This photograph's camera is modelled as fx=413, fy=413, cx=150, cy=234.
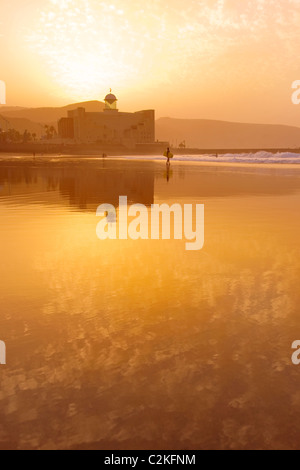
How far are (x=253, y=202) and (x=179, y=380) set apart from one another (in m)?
12.8

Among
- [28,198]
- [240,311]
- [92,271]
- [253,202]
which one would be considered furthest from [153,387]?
[28,198]

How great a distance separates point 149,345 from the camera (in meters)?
3.92

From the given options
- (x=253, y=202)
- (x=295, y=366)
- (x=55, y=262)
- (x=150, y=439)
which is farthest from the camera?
(x=253, y=202)

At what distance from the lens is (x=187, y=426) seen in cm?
277

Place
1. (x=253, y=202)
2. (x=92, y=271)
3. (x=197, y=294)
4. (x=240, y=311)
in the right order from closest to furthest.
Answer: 1. (x=240, y=311)
2. (x=197, y=294)
3. (x=92, y=271)
4. (x=253, y=202)

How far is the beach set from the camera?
9.08 ft

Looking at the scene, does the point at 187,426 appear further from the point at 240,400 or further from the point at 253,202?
the point at 253,202

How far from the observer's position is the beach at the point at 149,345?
2768 millimetres

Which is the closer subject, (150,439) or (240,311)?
(150,439)

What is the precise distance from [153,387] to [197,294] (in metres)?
2.28

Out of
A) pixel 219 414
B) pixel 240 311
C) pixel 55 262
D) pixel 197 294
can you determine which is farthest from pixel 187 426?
pixel 55 262

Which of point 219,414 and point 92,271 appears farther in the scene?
point 92,271

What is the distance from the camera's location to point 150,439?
2.65 metres

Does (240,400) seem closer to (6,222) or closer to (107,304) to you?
(107,304)
